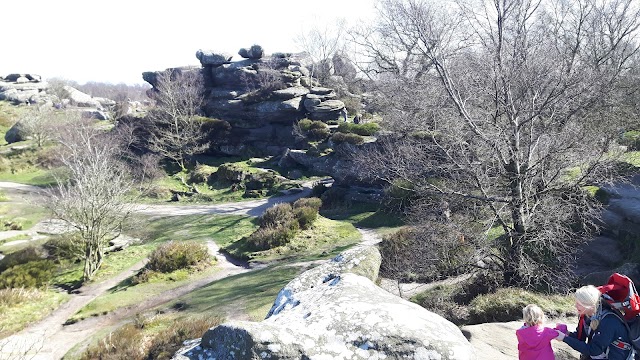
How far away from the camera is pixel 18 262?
766 inches

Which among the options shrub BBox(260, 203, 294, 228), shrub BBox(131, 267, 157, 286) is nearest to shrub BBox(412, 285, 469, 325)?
shrub BBox(260, 203, 294, 228)

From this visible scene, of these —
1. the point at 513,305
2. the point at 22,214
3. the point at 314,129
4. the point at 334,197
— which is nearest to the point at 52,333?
the point at 513,305

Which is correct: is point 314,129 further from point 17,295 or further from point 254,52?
point 17,295

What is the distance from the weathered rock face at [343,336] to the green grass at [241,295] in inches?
311

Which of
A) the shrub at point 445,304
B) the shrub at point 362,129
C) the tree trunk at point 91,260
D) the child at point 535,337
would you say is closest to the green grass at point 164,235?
the tree trunk at point 91,260

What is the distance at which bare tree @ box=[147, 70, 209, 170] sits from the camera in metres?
39.7

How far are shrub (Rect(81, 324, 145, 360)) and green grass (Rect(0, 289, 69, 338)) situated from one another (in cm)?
514

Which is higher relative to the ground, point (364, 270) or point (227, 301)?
point (364, 270)

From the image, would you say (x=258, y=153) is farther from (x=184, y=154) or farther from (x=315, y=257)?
(x=315, y=257)

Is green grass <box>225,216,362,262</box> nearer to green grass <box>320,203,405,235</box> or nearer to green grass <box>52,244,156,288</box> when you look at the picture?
green grass <box>320,203,405,235</box>

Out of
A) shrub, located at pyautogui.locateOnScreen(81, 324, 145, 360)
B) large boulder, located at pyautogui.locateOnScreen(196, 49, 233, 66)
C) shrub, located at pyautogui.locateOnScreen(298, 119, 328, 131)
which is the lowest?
shrub, located at pyautogui.locateOnScreen(81, 324, 145, 360)

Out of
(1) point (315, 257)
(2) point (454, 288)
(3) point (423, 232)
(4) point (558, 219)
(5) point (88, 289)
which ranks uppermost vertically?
(4) point (558, 219)

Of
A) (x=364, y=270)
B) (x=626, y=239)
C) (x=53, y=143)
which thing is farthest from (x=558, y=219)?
(x=53, y=143)

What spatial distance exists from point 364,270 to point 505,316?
469 cm
